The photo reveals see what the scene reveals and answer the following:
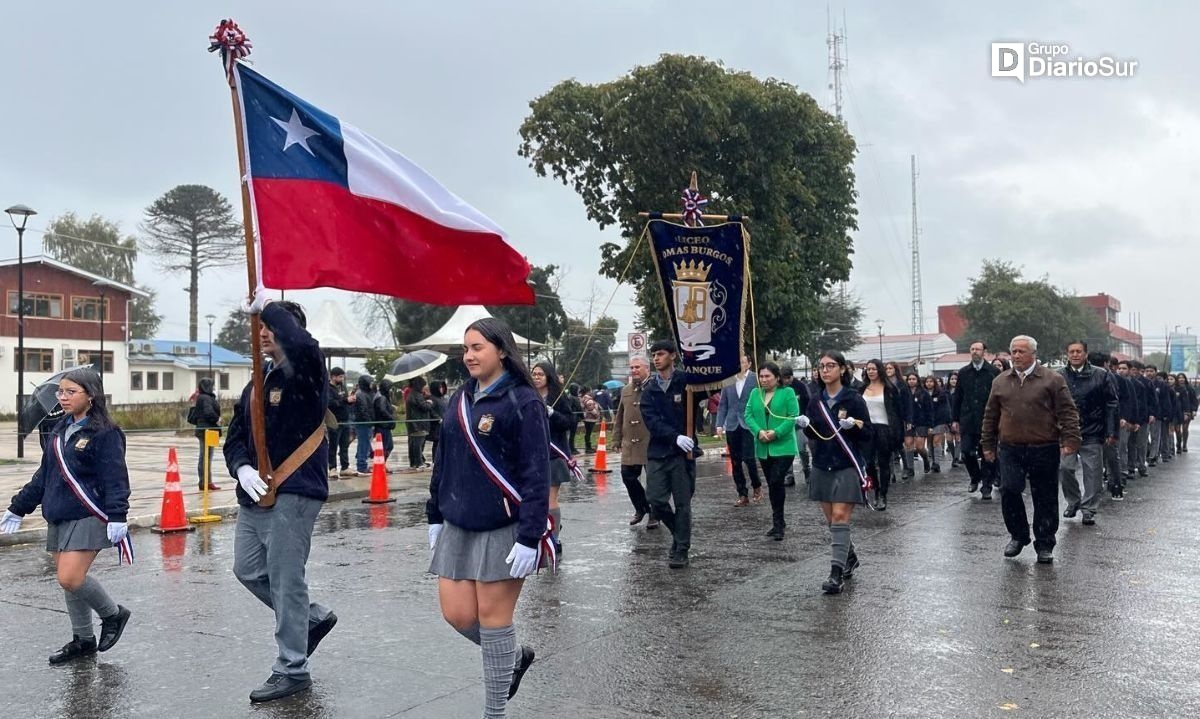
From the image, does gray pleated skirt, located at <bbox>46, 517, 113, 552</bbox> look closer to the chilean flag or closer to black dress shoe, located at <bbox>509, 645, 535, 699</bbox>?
the chilean flag

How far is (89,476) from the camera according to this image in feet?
19.3

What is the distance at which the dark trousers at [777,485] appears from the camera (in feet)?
33.5

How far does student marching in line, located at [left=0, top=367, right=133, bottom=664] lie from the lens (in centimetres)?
583

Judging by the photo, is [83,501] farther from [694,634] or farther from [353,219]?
[694,634]

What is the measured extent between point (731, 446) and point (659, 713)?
899 cm

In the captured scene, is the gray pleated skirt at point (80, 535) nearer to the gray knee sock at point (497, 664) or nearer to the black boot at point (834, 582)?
the gray knee sock at point (497, 664)

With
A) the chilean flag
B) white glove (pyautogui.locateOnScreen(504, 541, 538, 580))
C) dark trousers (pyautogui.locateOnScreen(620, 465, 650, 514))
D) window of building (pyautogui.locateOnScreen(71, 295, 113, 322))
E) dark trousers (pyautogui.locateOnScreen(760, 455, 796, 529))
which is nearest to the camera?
white glove (pyautogui.locateOnScreen(504, 541, 538, 580))

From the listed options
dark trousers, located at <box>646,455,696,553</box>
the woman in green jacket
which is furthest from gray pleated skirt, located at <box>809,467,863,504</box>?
the woman in green jacket

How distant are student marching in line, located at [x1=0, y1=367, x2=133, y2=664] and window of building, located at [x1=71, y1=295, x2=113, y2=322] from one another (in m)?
54.2

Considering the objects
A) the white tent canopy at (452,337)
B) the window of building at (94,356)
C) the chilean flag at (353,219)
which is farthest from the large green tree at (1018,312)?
the chilean flag at (353,219)

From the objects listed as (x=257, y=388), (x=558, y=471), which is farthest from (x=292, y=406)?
(x=558, y=471)

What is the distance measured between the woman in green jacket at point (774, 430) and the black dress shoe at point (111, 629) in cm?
591

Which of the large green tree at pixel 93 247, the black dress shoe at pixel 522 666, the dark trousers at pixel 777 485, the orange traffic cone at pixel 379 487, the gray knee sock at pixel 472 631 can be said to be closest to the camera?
the gray knee sock at pixel 472 631

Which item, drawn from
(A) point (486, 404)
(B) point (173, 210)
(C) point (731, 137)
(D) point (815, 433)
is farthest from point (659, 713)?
(B) point (173, 210)
